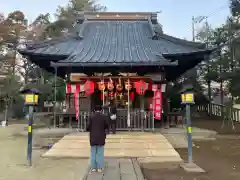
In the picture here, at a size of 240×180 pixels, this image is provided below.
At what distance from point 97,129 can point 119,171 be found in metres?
1.20

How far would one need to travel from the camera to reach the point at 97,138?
645cm

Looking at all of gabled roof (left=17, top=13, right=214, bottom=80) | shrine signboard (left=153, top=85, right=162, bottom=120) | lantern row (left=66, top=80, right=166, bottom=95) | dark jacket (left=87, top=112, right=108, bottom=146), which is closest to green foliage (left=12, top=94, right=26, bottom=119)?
gabled roof (left=17, top=13, right=214, bottom=80)

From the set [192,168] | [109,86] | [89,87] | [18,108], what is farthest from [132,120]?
[18,108]

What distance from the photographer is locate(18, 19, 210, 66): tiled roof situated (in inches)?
485

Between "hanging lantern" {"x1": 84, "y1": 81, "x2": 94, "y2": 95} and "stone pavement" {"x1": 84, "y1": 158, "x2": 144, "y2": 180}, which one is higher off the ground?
"hanging lantern" {"x1": 84, "y1": 81, "x2": 94, "y2": 95}

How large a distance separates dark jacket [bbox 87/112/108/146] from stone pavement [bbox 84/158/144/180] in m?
0.73

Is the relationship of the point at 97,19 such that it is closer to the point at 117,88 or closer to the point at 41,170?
the point at 117,88

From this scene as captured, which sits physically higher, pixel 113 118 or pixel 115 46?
pixel 115 46

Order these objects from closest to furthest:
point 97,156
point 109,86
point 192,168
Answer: point 97,156 < point 192,168 < point 109,86

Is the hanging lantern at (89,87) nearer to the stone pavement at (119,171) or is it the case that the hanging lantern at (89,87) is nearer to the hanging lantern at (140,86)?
the hanging lantern at (140,86)

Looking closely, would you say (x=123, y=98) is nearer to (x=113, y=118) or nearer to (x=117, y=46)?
(x=113, y=118)

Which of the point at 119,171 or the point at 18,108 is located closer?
the point at 119,171

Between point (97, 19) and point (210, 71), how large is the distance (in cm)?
1288

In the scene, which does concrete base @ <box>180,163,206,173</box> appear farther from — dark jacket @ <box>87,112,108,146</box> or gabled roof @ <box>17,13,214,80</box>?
gabled roof @ <box>17,13,214,80</box>
